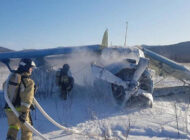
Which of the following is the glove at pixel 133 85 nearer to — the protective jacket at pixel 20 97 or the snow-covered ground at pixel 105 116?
the snow-covered ground at pixel 105 116

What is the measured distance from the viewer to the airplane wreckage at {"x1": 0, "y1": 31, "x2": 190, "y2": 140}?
7809 mm

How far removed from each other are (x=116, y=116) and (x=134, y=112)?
77 centimetres

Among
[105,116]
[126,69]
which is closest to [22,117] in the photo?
[105,116]

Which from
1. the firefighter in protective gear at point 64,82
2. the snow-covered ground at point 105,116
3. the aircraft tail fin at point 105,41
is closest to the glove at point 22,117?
the snow-covered ground at point 105,116

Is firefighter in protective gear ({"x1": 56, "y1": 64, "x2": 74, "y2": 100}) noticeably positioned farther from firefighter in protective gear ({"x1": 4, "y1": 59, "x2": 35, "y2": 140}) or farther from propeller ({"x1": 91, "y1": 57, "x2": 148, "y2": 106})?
firefighter in protective gear ({"x1": 4, "y1": 59, "x2": 35, "y2": 140})

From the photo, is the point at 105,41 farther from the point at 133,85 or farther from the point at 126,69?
the point at 133,85

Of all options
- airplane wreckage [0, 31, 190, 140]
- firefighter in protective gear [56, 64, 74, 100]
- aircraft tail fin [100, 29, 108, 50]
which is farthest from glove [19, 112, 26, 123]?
aircraft tail fin [100, 29, 108, 50]

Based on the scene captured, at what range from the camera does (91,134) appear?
5461 mm

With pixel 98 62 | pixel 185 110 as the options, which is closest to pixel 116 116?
pixel 185 110

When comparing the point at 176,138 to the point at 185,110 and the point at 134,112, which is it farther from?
the point at 185,110

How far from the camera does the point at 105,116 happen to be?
23.0 feet

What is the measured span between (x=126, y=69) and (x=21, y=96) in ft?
15.9

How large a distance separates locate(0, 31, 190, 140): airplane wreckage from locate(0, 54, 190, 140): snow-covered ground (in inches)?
18.6

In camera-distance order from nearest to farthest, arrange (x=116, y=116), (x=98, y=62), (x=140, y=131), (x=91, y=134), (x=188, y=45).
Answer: (x=91, y=134)
(x=140, y=131)
(x=116, y=116)
(x=98, y=62)
(x=188, y=45)
